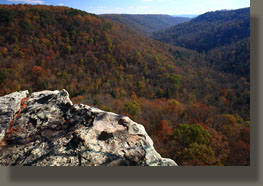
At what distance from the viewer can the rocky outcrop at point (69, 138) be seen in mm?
3896

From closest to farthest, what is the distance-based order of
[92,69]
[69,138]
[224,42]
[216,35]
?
[69,138]
[92,69]
[224,42]
[216,35]

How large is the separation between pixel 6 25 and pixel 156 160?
59.1m

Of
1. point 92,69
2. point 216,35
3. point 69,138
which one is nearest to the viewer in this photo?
point 69,138

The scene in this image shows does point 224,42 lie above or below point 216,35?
below

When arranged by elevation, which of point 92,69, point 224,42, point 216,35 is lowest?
point 92,69

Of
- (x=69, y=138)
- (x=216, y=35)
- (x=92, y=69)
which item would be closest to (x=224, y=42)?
(x=216, y=35)

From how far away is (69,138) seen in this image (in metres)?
4.22

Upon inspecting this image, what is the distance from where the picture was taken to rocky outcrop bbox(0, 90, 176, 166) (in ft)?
12.8

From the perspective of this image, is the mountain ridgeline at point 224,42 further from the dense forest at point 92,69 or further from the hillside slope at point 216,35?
the dense forest at point 92,69

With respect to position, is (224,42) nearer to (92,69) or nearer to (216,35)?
(216,35)

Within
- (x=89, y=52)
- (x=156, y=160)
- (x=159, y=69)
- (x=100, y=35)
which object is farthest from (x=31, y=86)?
(x=156, y=160)

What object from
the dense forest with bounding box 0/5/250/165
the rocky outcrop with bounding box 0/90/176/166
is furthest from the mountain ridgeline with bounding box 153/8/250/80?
the rocky outcrop with bounding box 0/90/176/166

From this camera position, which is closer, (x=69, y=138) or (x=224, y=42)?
(x=69, y=138)

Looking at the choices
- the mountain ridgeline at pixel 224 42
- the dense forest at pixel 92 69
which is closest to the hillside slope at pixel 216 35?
the mountain ridgeline at pixel 224 42
